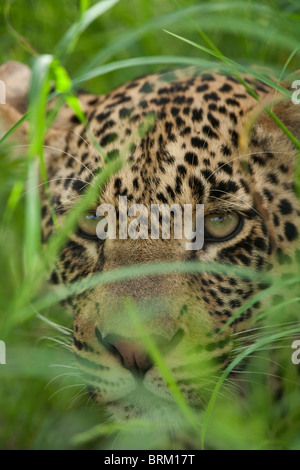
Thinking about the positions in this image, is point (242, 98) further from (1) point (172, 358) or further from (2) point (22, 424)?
(2) point (22, 424)

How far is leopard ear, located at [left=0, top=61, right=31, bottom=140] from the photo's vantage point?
131 inches

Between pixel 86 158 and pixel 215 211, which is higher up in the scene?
pixel 86 158

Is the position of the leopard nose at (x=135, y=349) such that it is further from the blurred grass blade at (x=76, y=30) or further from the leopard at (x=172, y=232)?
the blurred grass blade at (x=76, y=30)

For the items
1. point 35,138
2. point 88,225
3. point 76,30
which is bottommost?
point 88,225

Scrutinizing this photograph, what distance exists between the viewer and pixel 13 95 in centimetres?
343

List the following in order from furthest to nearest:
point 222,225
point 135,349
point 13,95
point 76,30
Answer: point 13,95 → point 222,225 → point 76,30 → point 135,349

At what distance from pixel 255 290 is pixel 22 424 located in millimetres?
1485

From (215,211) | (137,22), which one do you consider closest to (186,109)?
(215,211)

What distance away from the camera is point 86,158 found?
2945 millimetres

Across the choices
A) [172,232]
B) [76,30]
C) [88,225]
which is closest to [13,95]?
[88,225]

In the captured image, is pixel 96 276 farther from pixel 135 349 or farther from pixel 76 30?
pixel 76 30

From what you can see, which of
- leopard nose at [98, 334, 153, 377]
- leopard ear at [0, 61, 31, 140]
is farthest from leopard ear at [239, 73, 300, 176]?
leopard ear at [0, 61, 31, 140]

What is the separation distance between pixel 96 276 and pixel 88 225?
1.19ft

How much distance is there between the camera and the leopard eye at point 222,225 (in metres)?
2.73
